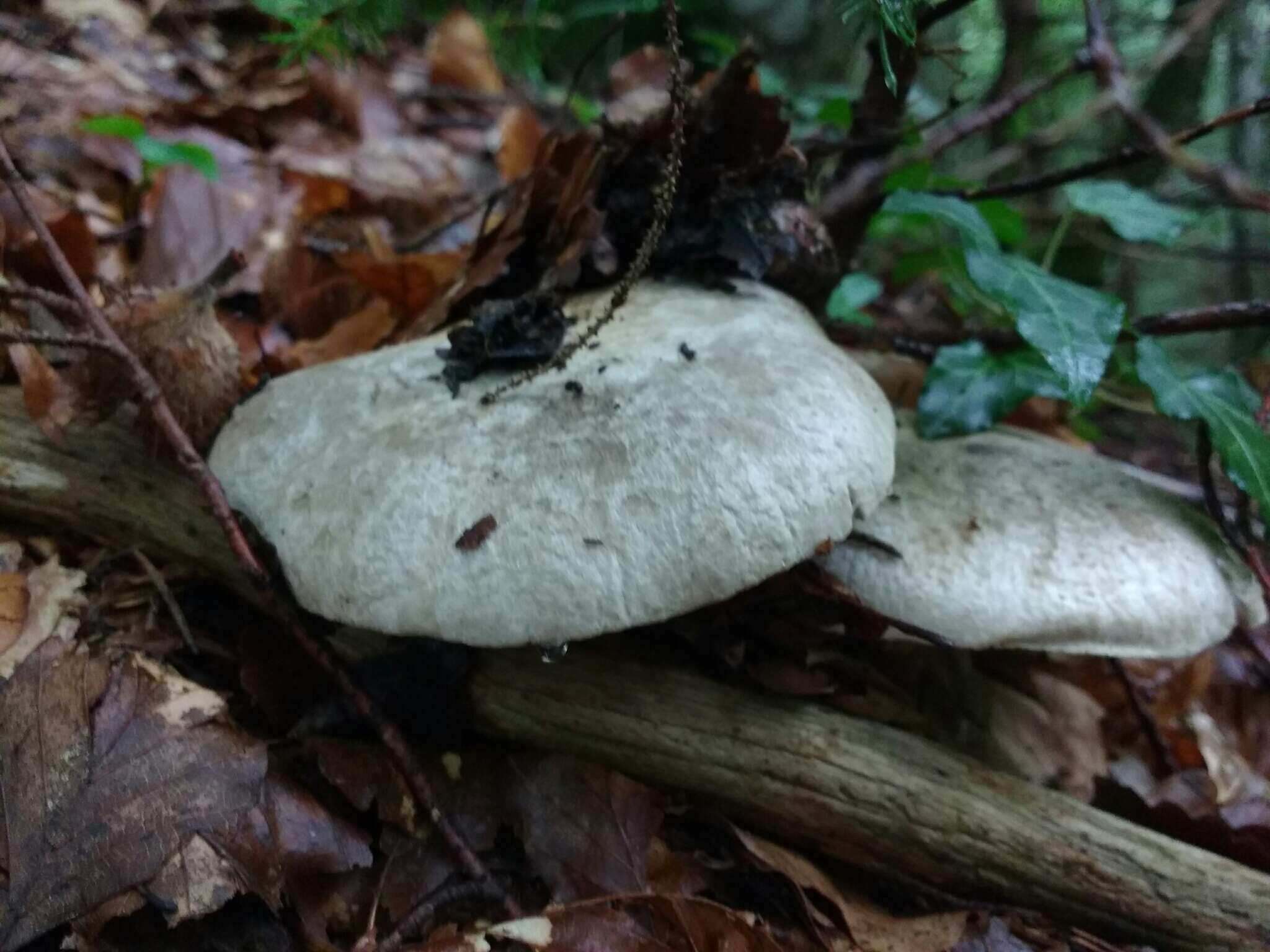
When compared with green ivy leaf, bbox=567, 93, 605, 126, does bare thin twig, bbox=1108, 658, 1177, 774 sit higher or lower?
lower

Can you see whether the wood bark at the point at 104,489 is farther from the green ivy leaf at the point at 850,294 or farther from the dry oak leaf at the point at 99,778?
the green ivy leaf at the point at 850,294

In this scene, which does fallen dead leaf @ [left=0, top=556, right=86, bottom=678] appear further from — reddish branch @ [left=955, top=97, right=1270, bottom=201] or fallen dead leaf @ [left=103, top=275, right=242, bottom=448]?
reddish branch @ [left=955, top=97, right=1270, bottom=201]

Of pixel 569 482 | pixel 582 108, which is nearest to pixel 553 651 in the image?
pixel 569 482

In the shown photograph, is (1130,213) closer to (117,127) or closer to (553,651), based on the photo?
(553,651)

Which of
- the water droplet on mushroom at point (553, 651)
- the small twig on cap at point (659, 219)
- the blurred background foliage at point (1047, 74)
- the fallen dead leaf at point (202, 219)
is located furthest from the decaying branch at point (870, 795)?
the blurred background foliage at point (1047, 74)

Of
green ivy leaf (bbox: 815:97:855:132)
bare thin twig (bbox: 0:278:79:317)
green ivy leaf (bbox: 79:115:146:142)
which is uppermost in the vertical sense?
green ivy leaf (bbox: 815:97:855:132)

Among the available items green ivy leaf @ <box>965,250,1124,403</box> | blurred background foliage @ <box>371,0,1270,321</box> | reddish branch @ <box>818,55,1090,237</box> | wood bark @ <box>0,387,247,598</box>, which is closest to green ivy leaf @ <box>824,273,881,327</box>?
reddish branch @ <box>818,55,1090,237</box>

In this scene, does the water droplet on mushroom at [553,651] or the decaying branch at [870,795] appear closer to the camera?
the water droplet on mushroom at [553,651]
